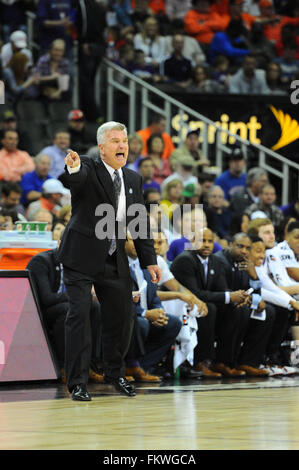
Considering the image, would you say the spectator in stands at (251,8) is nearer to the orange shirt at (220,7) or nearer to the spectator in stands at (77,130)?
the orange shirt at (220,7)

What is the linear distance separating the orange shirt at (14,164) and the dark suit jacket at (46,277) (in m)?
3.45

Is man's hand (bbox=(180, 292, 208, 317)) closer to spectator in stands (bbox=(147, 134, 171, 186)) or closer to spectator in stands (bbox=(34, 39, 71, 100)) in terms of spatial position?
spectator in stands (bbox=(147, 134, 171, 186))

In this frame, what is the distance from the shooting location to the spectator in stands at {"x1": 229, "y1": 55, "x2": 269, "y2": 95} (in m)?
15.8

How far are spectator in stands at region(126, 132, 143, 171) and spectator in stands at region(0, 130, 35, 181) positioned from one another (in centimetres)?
130

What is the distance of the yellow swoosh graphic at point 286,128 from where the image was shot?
15.3 metres

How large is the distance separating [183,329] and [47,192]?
2.97 metres

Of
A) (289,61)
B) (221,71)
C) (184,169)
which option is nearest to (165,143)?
(184,169)

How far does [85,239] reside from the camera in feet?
23.1

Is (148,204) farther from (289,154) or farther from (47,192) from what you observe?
(289,154)

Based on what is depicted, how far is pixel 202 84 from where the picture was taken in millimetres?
15828

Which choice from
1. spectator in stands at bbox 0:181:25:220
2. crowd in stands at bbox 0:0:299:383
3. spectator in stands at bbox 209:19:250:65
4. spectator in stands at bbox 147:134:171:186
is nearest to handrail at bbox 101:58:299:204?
crowd in stands at bbox 0:0:299:383

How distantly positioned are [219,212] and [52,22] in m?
3.98

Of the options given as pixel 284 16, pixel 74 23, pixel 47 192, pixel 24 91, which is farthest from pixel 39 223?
pixel 284 16

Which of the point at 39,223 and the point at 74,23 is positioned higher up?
the point at 74,23
